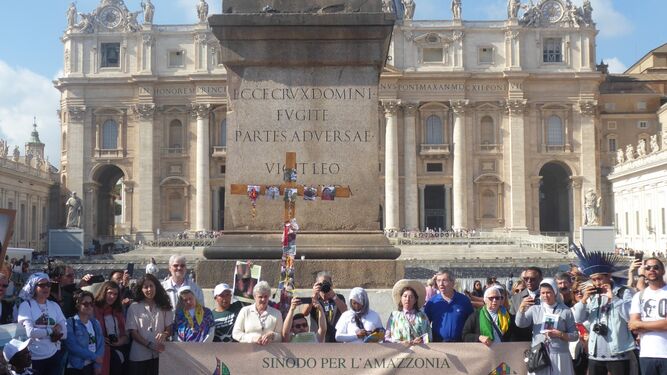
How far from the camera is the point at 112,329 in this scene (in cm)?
722

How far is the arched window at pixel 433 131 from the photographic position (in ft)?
221

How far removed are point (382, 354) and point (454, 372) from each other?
23.2 inches

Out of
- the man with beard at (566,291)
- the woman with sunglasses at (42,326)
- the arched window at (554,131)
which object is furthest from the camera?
the arched window at (554,131)

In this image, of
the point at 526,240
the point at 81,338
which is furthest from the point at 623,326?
the point at 526,240

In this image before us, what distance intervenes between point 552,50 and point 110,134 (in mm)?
37869

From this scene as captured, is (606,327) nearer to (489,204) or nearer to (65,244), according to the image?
(65,244)

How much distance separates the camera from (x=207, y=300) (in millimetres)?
8539

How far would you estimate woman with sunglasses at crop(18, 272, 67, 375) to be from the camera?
6.78m

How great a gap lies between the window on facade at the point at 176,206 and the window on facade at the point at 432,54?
23.5m

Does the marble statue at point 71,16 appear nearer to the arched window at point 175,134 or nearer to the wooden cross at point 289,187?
the arched window at point 175,134

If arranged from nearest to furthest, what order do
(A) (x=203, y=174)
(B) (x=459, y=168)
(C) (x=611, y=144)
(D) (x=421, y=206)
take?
(B) (x=459, y=168) → (A) (x=203, y=174) → (D) (x=421, y=206) → (C) (x=611, y=144)

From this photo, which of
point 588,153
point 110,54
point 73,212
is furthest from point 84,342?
point 110,54

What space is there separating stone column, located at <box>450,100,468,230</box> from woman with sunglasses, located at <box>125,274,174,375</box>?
58903 mm

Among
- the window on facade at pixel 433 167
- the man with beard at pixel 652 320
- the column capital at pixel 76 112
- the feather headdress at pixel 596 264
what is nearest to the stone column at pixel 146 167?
the column capital at pixel 76 112
